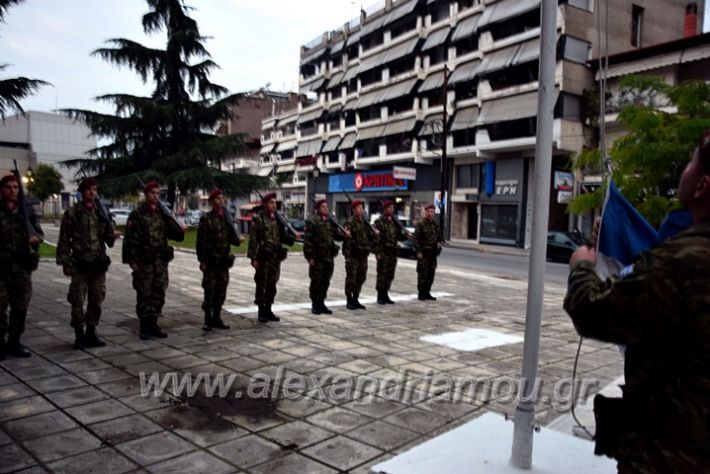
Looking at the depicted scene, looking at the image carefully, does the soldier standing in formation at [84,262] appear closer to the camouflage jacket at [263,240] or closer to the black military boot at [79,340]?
the black military boot at [79,340]

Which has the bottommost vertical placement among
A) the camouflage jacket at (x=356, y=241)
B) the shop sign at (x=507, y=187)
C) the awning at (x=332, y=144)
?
the camouflage jacket at (x=356, y=241)

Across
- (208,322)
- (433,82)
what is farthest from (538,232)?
(433,82)

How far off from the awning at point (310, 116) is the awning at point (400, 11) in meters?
12.4

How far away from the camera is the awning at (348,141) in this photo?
151 feet

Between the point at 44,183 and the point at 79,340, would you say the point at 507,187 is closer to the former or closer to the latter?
the point at 79,340

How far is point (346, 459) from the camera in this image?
11.3 ft

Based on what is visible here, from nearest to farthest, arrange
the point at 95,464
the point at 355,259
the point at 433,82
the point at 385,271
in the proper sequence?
the point at 95,464 → the point at 355,259 → the point at 385,271 → the point at 433,82

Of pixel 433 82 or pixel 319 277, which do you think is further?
pixel 433 82

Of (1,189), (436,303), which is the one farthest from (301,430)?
(436,303)

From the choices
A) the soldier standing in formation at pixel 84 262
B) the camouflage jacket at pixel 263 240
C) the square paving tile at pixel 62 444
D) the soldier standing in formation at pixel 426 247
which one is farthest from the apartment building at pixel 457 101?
the square paving tile at pixel 62 444

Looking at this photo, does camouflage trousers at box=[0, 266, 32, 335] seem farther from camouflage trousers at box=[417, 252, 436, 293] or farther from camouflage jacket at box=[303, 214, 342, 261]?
camouflage trousers at box=[417, 252, 436, 293]

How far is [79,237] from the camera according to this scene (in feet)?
19.7

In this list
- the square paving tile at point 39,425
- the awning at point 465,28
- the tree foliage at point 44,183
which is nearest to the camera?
the square paving tile at point 39,425

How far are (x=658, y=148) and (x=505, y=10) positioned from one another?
29.8 meters
